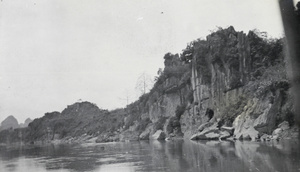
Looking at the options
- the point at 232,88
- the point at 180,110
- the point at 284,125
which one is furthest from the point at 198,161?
the point at 180,110

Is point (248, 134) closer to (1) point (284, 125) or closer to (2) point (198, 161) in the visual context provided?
(1) point (284, 125)

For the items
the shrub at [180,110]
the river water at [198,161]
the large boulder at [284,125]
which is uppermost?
the shrub at [180,110]

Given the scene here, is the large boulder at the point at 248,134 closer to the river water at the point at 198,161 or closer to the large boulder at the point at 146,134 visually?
the river water at the point at 198,161

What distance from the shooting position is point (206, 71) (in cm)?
5088

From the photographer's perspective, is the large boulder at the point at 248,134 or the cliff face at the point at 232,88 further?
the cliff face at the point at 232,88

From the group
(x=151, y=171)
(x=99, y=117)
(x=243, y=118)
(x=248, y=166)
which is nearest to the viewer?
(x=248, y=166)

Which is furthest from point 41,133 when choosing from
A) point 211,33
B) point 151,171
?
point 151,171

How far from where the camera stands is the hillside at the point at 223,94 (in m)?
30.3

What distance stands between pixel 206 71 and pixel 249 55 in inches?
362

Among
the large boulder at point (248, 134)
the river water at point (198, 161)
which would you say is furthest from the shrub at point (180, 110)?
the river water at point (198, 161)

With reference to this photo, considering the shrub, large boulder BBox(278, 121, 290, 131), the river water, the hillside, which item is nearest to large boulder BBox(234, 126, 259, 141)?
the hillside

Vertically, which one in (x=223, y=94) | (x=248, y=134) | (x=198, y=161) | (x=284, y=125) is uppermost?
(x=223, y=94)

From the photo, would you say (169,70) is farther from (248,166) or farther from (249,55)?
(248,166)

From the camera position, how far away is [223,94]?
4459cm
